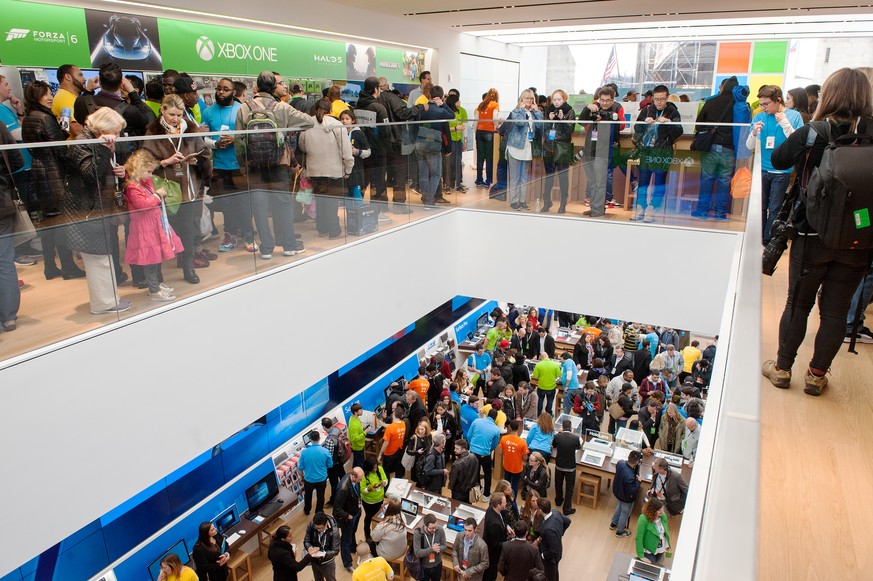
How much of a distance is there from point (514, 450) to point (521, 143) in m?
4.45

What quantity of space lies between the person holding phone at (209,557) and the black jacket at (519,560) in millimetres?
3113

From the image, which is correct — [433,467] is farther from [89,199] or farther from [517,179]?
[89,199]

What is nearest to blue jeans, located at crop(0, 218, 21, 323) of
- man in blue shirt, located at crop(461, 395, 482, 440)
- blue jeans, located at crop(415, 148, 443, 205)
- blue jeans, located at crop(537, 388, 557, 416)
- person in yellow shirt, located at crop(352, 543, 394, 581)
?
person in yellow shirt, located at crop(352, 543, 394, 581)

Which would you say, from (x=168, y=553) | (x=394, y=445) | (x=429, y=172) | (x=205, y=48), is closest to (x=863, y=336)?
(x=429, y=172)

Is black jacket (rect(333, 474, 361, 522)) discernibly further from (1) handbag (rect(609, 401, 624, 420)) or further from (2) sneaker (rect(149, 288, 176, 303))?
(1) handbag (rect(609, 401, 624, 420))

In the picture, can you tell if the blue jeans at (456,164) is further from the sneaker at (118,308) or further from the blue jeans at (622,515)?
the sneaker at (118,308)

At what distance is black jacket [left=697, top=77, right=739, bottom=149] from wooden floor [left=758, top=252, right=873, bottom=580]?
4.90m

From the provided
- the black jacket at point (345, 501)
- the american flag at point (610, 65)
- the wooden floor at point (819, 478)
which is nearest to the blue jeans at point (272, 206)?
the black jacket at point (345, 501)

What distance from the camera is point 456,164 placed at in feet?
30.6

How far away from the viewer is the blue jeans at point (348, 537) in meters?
7.73

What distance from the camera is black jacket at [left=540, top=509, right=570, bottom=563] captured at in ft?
22.2

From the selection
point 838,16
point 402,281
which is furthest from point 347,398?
point 838,16

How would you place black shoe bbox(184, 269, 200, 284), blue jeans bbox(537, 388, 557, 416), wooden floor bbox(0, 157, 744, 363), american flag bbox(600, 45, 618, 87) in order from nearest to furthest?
wooden floor bbox(0, 157, 744, 363) < black shoe bbox(184, 269, 200, 284) < blue jeans bbox(537, 388, 557, 416) < american flag bbox(600, 45, 618, 87)

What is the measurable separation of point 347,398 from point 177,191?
6.40m
